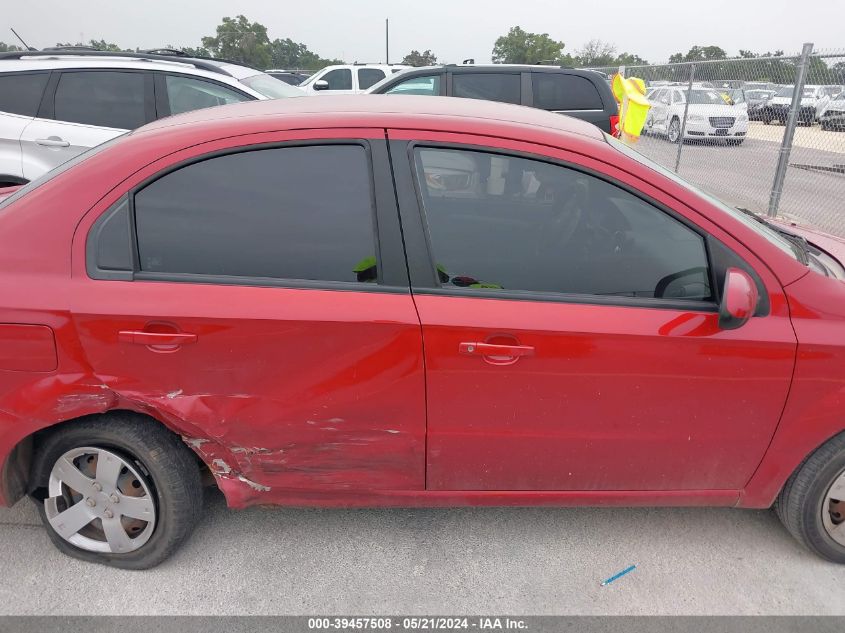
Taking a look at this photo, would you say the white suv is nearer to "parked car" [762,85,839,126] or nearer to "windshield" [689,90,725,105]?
"parked car" [762,85,839,126]

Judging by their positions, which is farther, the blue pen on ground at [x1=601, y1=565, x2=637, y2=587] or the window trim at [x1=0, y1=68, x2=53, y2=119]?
the window trim at [x1=0, y1=68, x2=53, y2=119]

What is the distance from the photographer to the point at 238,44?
59156mm

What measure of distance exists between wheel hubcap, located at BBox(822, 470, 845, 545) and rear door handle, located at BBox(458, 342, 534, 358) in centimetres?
130

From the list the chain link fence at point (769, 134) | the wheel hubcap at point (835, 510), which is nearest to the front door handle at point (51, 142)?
the wheel hubcap at point (835, 510)

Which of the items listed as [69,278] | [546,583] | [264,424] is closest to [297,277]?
[264,424]

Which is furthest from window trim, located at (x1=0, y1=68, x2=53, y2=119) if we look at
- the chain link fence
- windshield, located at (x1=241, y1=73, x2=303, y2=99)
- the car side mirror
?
the chain link fence

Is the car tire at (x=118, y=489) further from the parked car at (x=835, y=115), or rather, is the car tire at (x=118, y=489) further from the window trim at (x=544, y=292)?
the parked car at (x=835, y=115)

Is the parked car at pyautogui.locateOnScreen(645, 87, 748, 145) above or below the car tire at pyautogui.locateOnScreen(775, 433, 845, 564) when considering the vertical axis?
above

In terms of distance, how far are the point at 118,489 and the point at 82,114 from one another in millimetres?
4482

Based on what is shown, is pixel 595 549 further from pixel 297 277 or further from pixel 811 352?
pixel 297 277

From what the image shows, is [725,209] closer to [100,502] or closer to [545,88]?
[100,502]

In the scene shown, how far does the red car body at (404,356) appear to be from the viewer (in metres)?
2.05

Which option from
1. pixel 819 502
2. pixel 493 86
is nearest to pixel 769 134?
pixel 493 86

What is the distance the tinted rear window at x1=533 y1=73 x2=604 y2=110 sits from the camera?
307 inches
